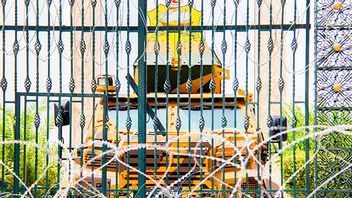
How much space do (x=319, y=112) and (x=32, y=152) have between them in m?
9.30

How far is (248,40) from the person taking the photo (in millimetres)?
6051

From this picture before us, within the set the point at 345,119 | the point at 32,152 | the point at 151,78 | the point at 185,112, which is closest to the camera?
the point at 345,119

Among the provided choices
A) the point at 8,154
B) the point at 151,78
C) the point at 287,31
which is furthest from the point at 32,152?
the point at 287,31

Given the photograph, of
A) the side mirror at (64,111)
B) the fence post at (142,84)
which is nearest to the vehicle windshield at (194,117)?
the side mirror at (64,111)

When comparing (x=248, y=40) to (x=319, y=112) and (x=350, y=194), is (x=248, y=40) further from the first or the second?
(x=350, y=194)

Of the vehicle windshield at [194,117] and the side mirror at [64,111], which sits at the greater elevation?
the side mirror at [64,111]

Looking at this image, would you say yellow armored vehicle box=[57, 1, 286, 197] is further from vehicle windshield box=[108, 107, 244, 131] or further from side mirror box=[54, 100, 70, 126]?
side mirror box=[54, 100, 70, 126]

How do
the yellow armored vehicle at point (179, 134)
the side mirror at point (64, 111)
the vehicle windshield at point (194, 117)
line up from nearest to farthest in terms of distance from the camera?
1. the side mirror at point (64, 111)
2. the yellow armored vehicle at point (179, 134)
3. the vehicle windshield at point (194, 117)

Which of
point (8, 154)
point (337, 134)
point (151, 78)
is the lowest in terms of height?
point (8, 154)

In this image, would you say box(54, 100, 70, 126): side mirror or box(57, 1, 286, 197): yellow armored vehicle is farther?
box(57, 1, 286, 197): yellow armored vehicle

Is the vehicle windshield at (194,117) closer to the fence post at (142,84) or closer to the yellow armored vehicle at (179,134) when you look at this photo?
the yellow armored vehicle at (179,134)

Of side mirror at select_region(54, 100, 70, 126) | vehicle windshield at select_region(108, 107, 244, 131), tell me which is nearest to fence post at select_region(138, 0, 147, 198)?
side mirror at select_region(54, 100, 70, 126)

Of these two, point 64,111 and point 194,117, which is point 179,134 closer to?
point 194,117

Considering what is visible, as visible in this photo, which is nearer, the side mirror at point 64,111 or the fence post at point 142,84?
the fence post at point 142,84
